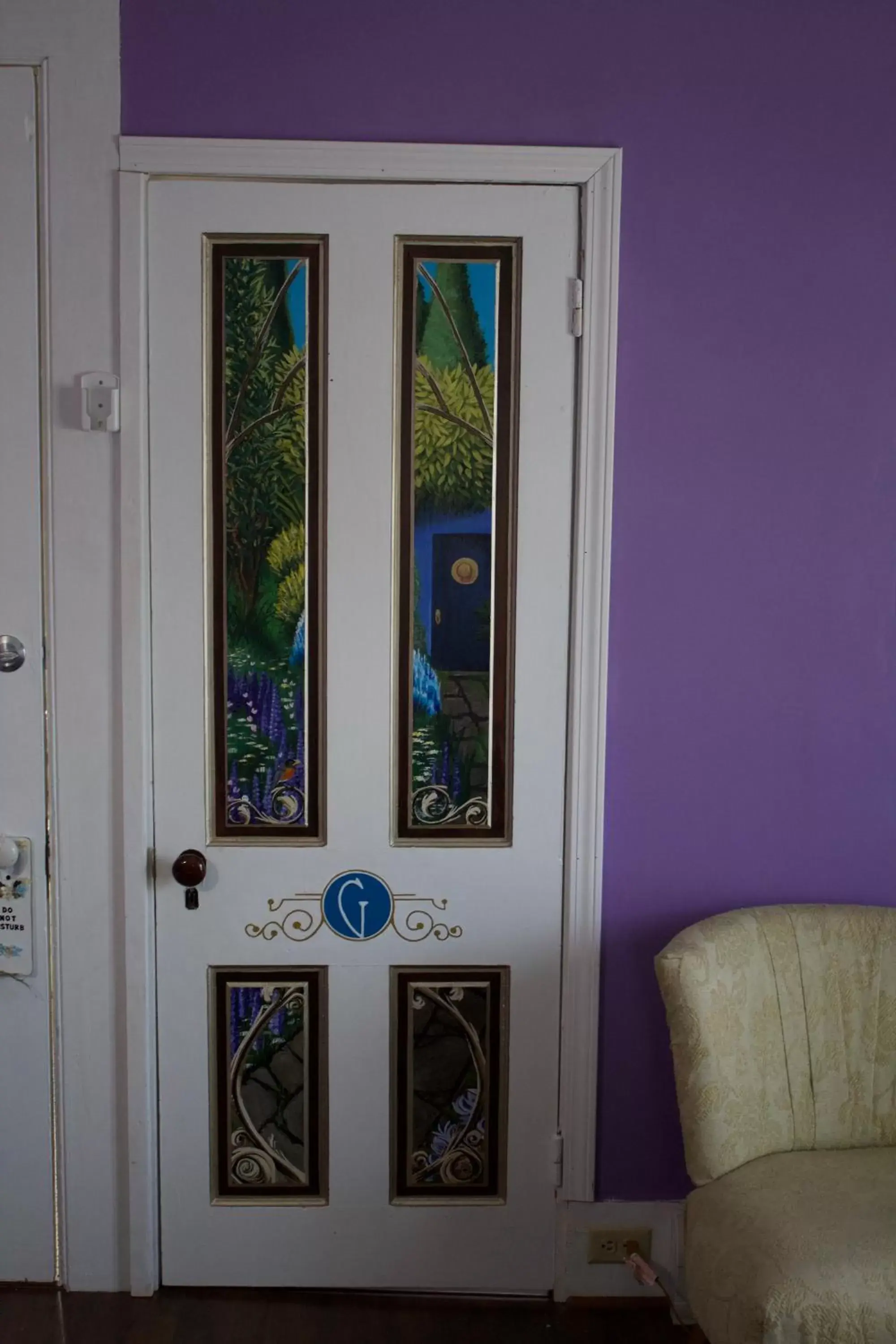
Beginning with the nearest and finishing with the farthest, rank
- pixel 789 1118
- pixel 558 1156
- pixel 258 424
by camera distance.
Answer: pixel 789 1118
pixel 258 424
pixel 558 1156

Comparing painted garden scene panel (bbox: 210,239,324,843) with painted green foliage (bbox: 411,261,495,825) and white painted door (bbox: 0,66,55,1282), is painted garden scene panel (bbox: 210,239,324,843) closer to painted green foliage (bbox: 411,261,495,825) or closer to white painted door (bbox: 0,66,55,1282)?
painted green foliage (bbox: 411,261,495,825)

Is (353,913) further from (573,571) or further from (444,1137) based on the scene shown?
(573,571)

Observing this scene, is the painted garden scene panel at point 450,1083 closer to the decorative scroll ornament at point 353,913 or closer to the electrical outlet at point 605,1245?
the decorative scroll ornament at point 353,913

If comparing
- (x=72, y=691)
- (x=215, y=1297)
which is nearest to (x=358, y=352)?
(x=72, y=691)

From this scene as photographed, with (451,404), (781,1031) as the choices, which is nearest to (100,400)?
(451,404)

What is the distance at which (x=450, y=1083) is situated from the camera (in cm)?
202

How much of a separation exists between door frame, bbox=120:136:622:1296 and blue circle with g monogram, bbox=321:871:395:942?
13.6 inches

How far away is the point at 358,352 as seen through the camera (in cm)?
189

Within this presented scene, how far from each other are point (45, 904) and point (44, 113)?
1482 millimetres

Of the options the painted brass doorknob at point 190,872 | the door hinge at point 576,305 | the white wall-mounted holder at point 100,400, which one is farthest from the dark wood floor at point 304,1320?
the door hinge at point 576,305

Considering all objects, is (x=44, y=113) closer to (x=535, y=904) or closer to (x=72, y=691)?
(x=72, y=691)

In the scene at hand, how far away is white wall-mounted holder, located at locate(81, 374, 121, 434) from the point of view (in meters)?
1.87

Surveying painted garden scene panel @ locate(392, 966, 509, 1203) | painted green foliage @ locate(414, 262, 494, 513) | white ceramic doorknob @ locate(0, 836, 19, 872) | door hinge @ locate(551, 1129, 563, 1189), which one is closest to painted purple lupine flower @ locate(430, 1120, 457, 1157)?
painted garden scene panel @ locate(392, 966, 509, 1203)

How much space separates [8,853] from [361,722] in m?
0.73
